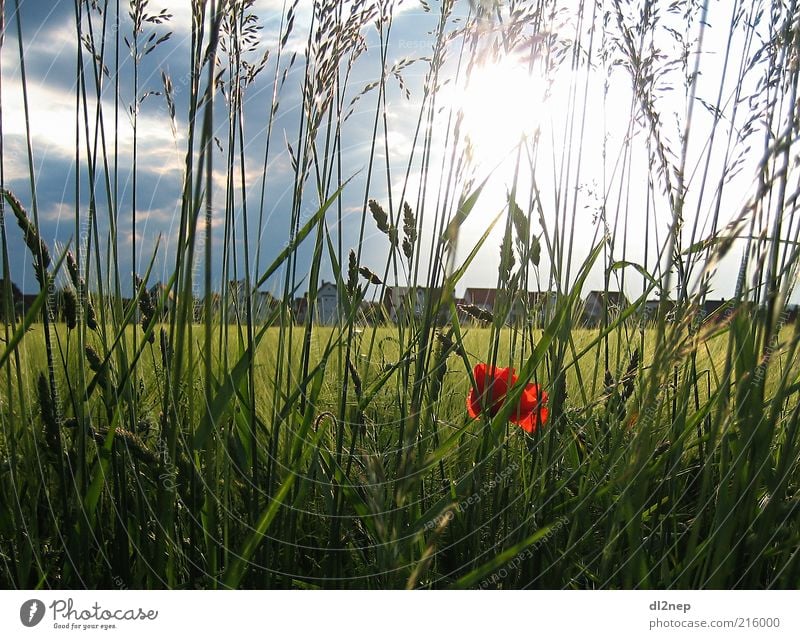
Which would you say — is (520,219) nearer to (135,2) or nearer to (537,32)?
(537,32)

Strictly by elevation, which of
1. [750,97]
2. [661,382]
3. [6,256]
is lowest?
[661,382]

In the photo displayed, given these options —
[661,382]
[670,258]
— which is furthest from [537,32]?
[661,382]

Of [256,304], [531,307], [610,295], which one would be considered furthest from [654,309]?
[256,304]

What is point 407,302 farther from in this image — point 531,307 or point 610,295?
point 610,295

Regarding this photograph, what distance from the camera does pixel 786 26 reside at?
0.84 meters

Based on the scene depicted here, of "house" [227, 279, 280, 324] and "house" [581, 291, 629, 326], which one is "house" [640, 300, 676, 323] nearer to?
"house" [581, 291, 629, 326]
